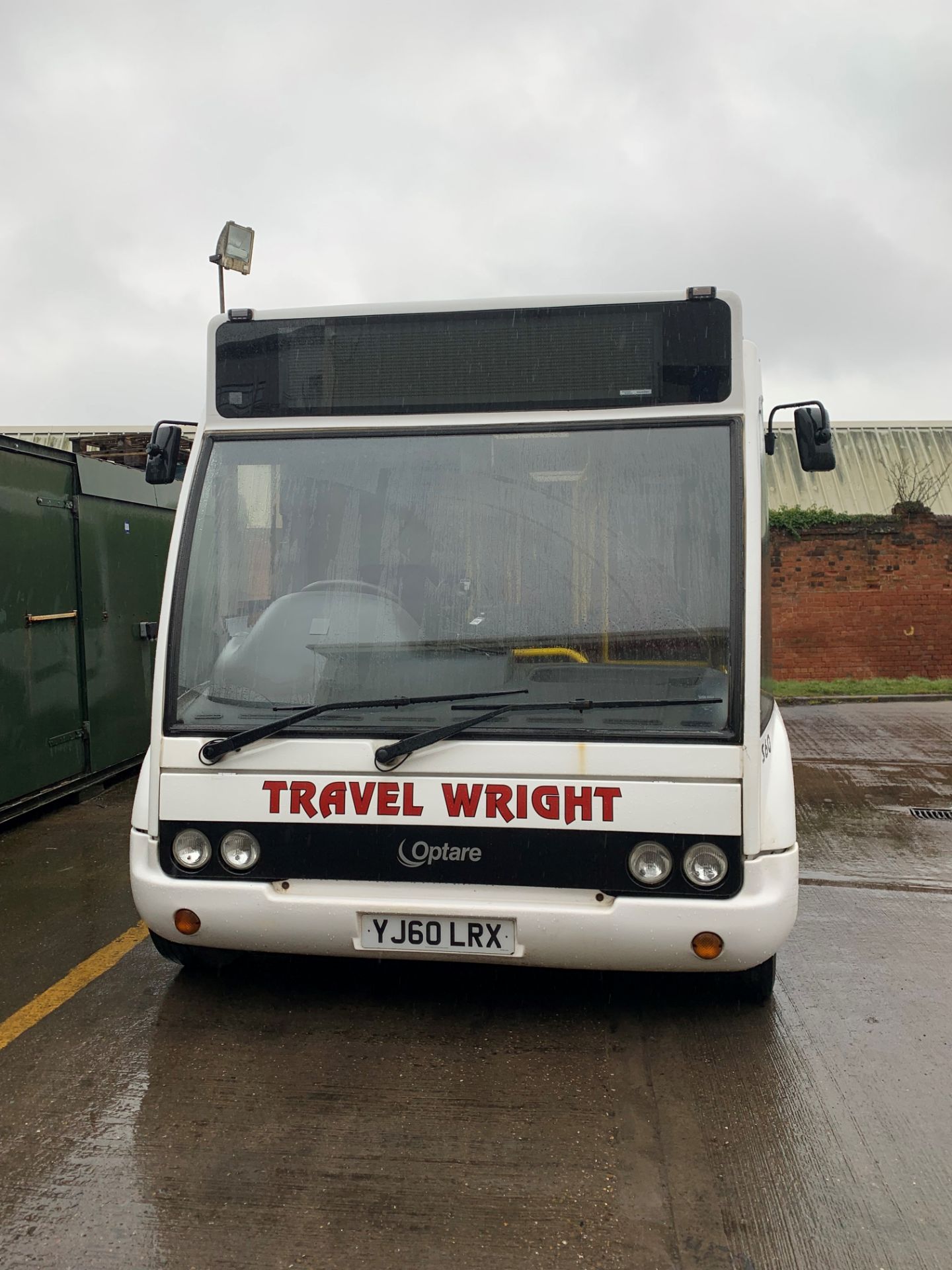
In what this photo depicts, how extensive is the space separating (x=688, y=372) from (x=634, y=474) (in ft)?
1.37

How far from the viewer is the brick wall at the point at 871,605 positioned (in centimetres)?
1617

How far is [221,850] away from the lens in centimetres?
373

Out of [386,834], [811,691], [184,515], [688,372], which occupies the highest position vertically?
[688,372]

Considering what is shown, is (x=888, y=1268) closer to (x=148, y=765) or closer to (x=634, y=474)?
(x=634, y=474)

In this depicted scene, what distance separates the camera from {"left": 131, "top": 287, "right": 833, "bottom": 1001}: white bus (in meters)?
3.54

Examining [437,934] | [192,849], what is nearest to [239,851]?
[192,849]

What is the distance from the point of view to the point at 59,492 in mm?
7984

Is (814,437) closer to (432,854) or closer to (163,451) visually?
(432,854)

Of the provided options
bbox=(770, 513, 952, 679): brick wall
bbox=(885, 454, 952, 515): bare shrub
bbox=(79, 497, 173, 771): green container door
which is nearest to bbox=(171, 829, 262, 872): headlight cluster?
bbox=(79, 497, 173, 771): green container door

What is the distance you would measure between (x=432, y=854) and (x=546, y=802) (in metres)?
0.42

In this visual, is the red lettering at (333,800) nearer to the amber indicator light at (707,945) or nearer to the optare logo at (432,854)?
the optare logo at (432,854)

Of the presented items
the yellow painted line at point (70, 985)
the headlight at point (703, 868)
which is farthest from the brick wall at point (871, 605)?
the headlight at point (703, 868)

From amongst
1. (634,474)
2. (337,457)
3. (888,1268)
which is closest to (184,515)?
(337,457)

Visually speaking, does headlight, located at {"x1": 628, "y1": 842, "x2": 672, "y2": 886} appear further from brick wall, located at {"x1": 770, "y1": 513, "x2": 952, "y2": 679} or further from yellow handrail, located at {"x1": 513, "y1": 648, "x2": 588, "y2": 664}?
brick wall, located at {"x1": 770, "y1": 513, "x2": 952, "y2": 679}
